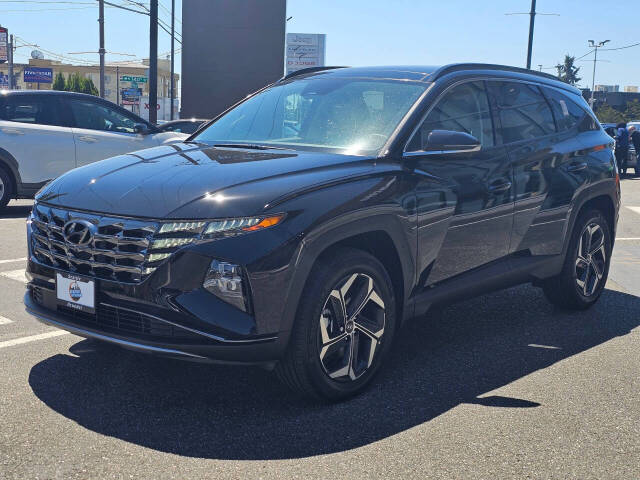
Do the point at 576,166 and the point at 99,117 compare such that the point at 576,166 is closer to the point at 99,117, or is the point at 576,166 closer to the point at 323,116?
the point at 323,116

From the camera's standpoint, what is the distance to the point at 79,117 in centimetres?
1191

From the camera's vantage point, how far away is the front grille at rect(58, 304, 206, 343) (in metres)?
3.69

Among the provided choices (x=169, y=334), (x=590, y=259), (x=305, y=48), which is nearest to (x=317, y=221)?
(x=169, y=334)

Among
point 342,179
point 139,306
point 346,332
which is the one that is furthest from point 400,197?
point 139,306

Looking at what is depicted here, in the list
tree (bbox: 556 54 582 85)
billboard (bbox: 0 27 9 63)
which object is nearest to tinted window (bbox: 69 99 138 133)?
billboard (bbox: 0 27 9 63)

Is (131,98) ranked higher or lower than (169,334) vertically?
lower

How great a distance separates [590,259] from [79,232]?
13.3ft

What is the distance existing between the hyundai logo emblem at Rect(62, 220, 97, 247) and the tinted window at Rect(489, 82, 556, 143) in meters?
2.80

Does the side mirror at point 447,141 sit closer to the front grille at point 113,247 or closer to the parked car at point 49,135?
the front grille at point 113,247

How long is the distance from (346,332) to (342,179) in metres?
0.77

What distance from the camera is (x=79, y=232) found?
12.7 ft

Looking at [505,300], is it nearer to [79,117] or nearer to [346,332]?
[346,332]

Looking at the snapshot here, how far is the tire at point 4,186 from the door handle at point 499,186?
26.6ft

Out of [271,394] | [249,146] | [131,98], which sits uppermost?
[249,146]
